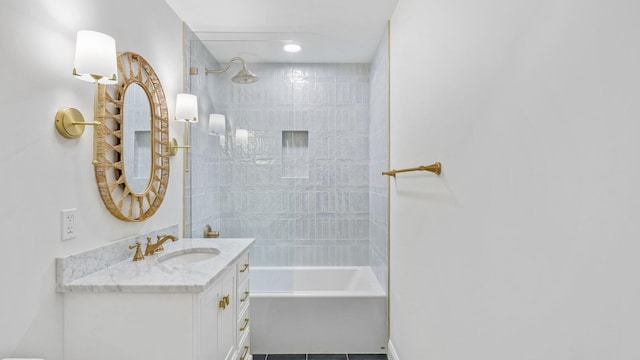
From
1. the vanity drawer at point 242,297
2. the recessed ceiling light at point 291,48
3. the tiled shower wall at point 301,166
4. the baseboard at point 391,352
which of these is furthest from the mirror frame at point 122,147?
the baseboard at point 391,352

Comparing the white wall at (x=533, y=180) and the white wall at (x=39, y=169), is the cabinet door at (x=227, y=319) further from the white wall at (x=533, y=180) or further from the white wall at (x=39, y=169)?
the white wall at (x=533, y=180)

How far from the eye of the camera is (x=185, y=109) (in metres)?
2.44

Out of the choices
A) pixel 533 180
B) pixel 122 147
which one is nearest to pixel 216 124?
pixel 122 147

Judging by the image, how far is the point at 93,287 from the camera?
1.42 metres

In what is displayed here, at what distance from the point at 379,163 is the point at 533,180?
2216mm

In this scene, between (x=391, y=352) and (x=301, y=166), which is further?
(x=301, y=166)

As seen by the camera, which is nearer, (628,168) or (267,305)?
(628,168)

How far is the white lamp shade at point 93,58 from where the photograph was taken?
4.59 ft

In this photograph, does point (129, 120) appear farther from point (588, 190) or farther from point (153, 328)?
point (588, 190)

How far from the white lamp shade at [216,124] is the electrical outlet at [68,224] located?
1343mm

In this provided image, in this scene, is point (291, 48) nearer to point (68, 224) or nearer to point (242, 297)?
point (242, 297)

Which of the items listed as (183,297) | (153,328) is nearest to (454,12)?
(183,297)

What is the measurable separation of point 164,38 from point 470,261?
2.26 metres

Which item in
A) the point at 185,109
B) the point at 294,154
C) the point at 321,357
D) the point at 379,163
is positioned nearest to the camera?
the point at 185,109
